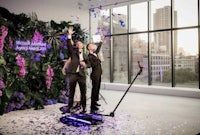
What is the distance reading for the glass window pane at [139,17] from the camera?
31.8ft

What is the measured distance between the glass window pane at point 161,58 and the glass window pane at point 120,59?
124 centimetres

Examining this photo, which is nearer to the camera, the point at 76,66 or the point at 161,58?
the point at 76,66

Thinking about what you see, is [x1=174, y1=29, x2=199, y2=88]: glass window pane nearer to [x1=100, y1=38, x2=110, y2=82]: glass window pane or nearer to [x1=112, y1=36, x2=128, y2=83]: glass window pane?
[x1=112, y1=36, x2=128, y2=83]: glass window pane

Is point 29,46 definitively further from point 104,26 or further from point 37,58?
point 104,26

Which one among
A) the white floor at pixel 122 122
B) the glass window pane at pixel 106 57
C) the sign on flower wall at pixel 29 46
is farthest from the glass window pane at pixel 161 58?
the sign on flower wall at pixel 29 46

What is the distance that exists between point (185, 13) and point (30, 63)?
19.0 ft

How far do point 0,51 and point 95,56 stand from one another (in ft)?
6.63

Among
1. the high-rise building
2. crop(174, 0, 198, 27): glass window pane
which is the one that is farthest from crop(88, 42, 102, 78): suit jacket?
crop(174, 0, 198, 27): glass window pane

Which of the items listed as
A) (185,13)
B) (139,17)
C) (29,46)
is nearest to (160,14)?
(139,17)

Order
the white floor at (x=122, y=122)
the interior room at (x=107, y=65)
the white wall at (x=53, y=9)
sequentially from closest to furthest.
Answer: the white floor at (x=122, y=122)
the interior room at (x=107, y=65)
the white wall at (x=53, y=9)

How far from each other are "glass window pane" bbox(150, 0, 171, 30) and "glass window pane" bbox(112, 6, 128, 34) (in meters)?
1.20

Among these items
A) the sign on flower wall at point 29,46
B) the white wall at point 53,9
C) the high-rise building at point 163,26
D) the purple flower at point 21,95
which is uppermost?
the white wall at point 53,9

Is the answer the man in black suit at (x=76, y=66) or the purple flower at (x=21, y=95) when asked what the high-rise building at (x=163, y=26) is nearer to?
the man in black suit at (x=76, y=66)

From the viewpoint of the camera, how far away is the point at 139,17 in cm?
994
